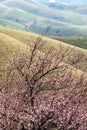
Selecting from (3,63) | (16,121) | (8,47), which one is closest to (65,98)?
(16,121)

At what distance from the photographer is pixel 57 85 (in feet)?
120

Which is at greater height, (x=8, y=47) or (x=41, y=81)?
(x=41, y=81)

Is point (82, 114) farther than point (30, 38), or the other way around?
point (30, 38)

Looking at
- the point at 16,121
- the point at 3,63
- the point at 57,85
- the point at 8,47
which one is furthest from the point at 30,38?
the point at 16,121

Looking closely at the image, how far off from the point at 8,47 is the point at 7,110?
5572 cm

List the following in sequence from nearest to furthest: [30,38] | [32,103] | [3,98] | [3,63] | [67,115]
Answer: [67,115], [3,98], [32,103], [3,63], [30,38]

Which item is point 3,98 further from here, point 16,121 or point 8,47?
point 8,47

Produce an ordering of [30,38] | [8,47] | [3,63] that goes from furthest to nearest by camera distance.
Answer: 1. [30,38]
2. [8,47]
3. [3,63]

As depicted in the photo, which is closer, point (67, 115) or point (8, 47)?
point (67, 115)

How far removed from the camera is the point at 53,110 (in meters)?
27.6

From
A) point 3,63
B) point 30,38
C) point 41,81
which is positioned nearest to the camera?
point 41,81

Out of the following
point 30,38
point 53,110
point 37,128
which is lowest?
point 30,38

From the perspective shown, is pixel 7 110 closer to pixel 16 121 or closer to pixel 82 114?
pixel 16 121

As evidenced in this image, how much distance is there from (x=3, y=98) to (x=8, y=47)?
54.2 m
